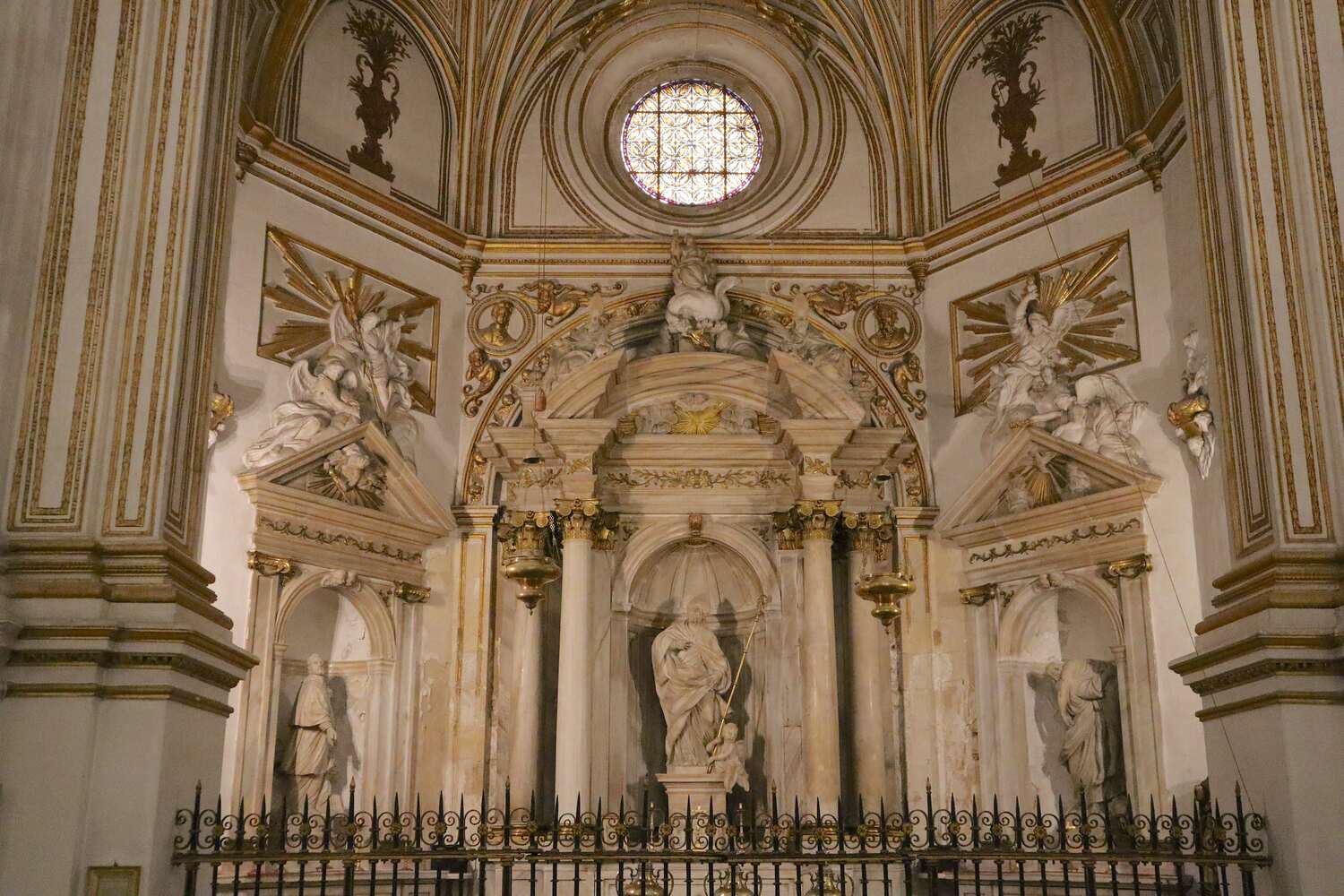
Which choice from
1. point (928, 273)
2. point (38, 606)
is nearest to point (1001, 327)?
point (928, 273)

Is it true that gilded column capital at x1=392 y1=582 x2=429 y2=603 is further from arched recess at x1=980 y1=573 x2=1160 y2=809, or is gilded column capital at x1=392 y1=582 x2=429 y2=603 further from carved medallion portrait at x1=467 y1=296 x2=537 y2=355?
arched recess at x1=980 y1=573 x2=1160 y2=809

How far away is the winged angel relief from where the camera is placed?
13.9 m

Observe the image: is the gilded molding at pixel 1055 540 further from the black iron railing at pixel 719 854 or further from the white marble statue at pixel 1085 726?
the black iron railing at pixel 719 854

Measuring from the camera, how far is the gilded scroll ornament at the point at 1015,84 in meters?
15.8

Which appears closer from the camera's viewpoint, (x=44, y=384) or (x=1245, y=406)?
(x=44, y=384)

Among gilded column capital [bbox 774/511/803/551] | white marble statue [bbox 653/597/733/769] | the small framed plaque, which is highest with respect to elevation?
gilded column capital [bbox 774/511/803/551]

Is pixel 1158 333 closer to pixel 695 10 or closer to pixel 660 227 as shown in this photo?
pixel 660 227

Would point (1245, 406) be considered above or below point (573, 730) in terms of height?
above

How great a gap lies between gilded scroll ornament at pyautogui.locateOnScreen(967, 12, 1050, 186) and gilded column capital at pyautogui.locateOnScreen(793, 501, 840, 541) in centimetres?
419

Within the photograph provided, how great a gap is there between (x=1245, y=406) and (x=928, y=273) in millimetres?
7584

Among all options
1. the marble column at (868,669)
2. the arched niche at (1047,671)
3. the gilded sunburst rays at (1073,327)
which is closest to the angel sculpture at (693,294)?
the gilded sunburst rays at (1073,327)

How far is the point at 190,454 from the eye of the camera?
8672 millimetres

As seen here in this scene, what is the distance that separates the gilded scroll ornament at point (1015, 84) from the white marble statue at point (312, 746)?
8.85 meters

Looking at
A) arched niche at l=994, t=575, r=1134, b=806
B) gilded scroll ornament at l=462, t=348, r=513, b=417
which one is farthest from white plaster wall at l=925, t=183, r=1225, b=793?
gilded scroll ornament at l=462, t=348, r=513, b=417
